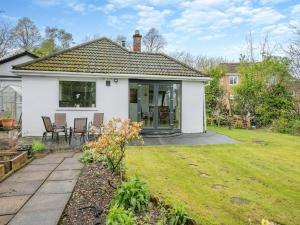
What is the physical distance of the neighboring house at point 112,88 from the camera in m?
13.4

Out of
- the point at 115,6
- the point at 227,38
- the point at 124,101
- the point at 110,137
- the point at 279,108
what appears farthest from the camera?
the point at 227,38

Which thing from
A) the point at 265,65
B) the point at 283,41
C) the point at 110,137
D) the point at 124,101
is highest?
the point at 283,41

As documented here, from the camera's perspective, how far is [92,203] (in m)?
5.15

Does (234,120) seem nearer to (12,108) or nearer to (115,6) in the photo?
(115,6)

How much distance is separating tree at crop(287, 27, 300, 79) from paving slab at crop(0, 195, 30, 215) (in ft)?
60.3

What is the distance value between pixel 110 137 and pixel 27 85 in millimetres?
8955

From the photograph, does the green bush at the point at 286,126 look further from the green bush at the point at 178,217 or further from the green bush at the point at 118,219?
the green bush at the point at 118,219

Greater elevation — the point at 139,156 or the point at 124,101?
the point at 124,101

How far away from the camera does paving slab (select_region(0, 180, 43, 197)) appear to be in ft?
18.8

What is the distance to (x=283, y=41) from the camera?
1983cm

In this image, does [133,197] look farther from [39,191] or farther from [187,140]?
[187,140]

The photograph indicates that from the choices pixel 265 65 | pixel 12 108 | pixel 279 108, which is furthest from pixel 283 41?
pixel 12 108

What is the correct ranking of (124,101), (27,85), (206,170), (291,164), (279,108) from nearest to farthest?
(206,170) → (291,164) → (27,85) → (124,101) → (279,108)

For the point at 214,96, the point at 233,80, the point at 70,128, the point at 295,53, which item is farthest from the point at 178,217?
the point at 233,80
